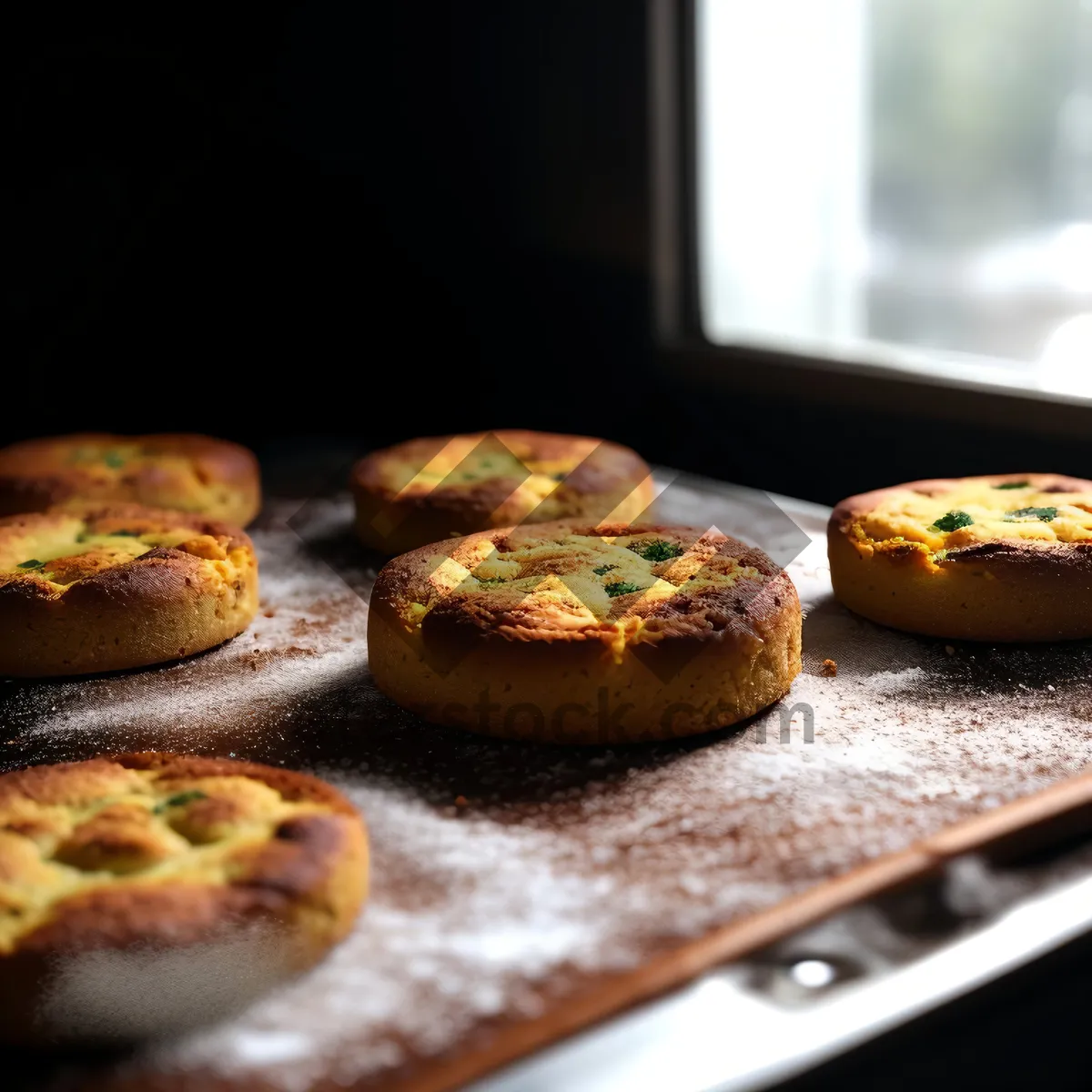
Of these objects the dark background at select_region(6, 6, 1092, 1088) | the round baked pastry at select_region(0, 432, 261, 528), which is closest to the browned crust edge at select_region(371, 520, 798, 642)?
the round baked pastry at select_region(0, 432, 261, 528)

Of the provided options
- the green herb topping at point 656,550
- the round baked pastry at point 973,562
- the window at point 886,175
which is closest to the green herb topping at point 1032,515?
the round baked pastry at point 973,562

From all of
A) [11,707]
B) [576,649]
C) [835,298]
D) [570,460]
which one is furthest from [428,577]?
[835,298]

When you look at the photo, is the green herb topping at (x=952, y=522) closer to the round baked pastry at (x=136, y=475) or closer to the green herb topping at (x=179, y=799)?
the green herb topping at (x=179, y=799)

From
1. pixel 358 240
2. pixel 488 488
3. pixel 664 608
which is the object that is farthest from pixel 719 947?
pixel 358 240

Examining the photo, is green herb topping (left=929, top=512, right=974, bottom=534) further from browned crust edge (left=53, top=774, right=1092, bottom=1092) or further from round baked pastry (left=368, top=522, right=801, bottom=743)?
browned crust edge (left=53, top=774, right=1092, bottom=1092)

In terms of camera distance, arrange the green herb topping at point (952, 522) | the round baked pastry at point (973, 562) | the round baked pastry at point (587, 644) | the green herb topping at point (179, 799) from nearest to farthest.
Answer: the green herb topping at point (179, 799) → the round baked pastry at point (587, 644) → the round baked pastry at point (973, 562) → the green herb topping at point (952, 522)
